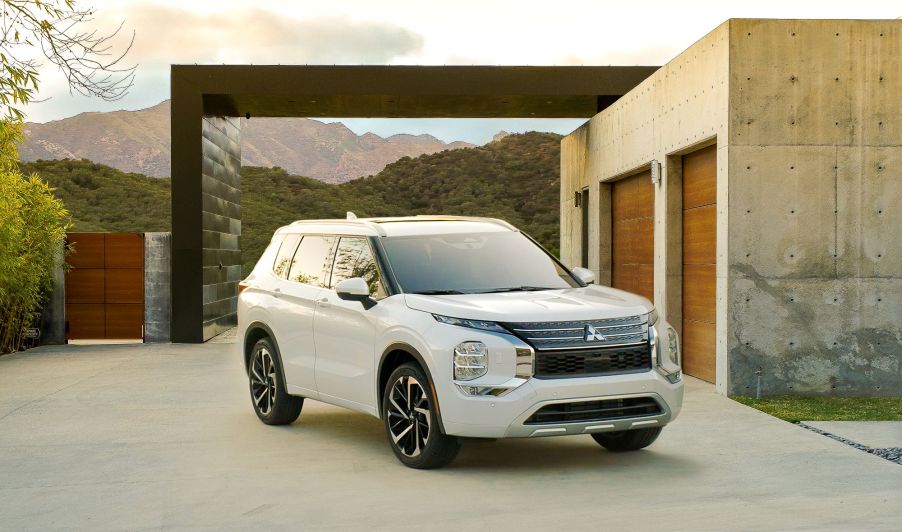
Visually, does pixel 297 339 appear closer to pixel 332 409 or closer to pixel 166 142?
pixel 332 409

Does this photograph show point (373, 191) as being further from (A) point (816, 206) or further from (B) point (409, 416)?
(B) point (409, 416)

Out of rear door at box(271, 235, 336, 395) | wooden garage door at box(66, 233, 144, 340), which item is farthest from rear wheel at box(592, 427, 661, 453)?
wooden garage door at box(66, 233, 144, 340)

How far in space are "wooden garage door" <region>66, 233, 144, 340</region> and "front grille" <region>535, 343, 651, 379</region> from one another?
592 inches

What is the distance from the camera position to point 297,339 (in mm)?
10039

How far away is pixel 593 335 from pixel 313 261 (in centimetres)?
310

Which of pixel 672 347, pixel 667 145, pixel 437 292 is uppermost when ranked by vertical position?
pixel 667 145

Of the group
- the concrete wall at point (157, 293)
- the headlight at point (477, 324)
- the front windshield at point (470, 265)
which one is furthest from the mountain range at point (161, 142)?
the headlight at point (477, 324)

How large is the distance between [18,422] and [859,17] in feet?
31.0

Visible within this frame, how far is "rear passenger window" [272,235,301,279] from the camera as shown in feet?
34.8

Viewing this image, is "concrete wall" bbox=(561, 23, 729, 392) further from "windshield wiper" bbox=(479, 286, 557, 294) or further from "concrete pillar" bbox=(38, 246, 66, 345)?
"concrete pillar" bbox=(38, 246, 66, 345)

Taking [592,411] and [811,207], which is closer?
[592,411]

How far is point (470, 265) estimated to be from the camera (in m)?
9.15

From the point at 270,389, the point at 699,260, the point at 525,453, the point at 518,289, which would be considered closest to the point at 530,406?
the point at 525,453

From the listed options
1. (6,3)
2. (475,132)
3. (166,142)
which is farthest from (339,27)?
(6,3)
